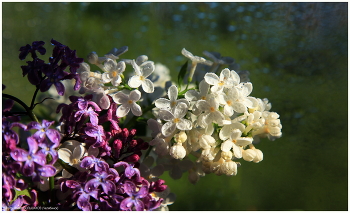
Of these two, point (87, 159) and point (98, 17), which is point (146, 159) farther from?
point (98, 17)

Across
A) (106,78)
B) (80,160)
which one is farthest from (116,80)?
(80,160)

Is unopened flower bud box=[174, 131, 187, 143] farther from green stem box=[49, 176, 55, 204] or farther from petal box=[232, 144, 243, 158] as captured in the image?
green stem box=[49, 176, 55, 204]

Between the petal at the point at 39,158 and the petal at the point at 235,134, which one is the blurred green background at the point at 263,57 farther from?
the petal at the point at 39,158

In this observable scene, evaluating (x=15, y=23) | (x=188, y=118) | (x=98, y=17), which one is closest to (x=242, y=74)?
(x=188, y=118)

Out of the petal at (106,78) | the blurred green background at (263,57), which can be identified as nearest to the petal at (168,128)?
the petal at (106,78)

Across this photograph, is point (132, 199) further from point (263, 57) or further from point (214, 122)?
point (263, 57)
